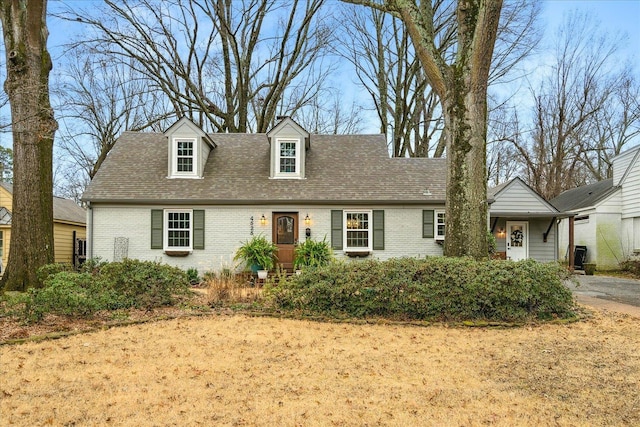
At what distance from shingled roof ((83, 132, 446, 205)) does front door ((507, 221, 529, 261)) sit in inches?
173

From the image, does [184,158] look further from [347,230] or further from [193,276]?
[347,230]

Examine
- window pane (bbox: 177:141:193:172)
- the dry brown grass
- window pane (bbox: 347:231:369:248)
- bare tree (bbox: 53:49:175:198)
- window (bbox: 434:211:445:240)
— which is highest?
bare tree (bbox: 53:49:175:198)

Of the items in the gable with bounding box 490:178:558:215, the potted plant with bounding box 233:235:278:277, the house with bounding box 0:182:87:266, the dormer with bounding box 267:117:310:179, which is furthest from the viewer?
the house with bounding box 0:182:87:266

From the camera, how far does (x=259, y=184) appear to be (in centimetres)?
1383

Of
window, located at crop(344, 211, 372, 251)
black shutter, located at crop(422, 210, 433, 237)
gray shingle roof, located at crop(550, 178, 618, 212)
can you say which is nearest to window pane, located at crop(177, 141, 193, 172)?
window, located at crop(344, 211, 372, 251)

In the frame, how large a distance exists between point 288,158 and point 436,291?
8528 mm

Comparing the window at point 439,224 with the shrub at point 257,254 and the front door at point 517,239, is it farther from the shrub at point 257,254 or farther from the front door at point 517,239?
the shrub at point 257,254

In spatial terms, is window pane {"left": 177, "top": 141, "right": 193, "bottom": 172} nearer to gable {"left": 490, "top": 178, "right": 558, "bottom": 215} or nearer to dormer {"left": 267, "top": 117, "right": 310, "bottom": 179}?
dormer {"left": 267, "top": 117, "right": 310, "bottom": 179}

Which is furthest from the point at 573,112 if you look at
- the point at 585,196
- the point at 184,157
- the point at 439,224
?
the point at 184,157

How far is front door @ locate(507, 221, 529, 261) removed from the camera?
17.0 meters

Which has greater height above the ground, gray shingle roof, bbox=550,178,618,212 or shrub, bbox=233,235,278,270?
gray shingle roof, bbox=550,178,618,212

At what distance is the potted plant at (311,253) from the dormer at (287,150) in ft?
8.41

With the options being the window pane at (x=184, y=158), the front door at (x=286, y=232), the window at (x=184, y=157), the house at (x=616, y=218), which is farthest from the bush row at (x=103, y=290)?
the house at (x=616, y=218)

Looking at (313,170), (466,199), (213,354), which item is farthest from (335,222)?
(213,354)
